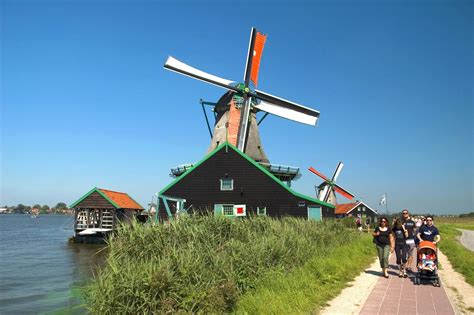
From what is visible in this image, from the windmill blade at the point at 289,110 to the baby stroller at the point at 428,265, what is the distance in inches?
884

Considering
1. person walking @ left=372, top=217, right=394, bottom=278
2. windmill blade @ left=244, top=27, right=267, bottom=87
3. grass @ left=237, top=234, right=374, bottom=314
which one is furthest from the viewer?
windmill blade @ left=244, top=27, right=267, bottom=87

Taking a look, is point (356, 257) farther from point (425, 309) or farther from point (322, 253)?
point (425, 309)

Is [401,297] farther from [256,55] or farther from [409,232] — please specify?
[256,55]

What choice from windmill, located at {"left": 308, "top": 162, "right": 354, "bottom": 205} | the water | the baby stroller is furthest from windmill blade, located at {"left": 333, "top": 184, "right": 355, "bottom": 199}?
the baby stroller

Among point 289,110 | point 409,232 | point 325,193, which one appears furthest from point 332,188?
point 409,232

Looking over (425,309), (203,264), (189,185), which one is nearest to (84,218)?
(189,185)

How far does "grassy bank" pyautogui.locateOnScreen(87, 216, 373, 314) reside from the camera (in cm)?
704

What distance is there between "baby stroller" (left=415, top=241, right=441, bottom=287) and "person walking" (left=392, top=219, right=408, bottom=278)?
103cm

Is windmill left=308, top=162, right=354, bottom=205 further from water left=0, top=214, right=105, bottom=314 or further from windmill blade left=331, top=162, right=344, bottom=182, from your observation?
water left=0, top=214, right=105, bottom=314

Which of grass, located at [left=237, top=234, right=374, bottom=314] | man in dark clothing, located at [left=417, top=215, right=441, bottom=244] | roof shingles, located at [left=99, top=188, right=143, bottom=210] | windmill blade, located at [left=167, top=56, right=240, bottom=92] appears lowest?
grass, located at [left=237, top=234, right=374, bottom=314]

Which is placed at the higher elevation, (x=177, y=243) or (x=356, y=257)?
(x=177, y=243)

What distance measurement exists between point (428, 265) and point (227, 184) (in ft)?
55.7

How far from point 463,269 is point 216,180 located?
16.3 meters

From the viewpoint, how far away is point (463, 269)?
12.3 m
